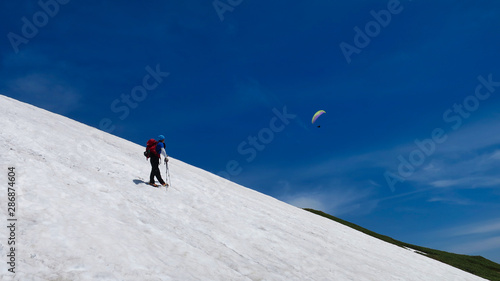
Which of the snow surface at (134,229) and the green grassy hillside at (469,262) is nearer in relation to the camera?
the snow surface at (134,229)

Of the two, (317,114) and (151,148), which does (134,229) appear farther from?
(317,114)

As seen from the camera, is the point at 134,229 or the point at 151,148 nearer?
the point at 134,229

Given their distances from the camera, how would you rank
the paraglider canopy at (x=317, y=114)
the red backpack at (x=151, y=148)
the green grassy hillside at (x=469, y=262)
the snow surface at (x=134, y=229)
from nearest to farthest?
1. the snow surface at (x=134, y=229)
2. the red backpack at (x=151, y=148)
3. the paraglider canopy at (x=317, y=114)
4. the green grassy hillside at (x=469, y=262)

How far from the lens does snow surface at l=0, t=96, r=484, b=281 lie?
28.2ft

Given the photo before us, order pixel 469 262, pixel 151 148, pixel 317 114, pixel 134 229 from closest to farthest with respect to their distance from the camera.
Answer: pixel 134 229
pixel 151 148
pixel 317 114
pixel 469 262

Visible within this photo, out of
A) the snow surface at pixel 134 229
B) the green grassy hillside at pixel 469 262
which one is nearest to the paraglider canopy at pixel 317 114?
the green grassy hillside at pixel 469 262

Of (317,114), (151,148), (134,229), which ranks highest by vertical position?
(317,114)

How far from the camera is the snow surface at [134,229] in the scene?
860 centimetres

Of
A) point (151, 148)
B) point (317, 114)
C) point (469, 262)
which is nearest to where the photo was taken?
point (151, 148)

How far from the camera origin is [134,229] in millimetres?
11031

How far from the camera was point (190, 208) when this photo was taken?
16141mm

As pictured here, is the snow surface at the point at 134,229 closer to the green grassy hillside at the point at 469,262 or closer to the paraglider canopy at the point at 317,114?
the paraglider canopy at the point at 317,114

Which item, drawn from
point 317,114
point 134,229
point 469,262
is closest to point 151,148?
point 134,229

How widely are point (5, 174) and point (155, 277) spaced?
22.5 ft
